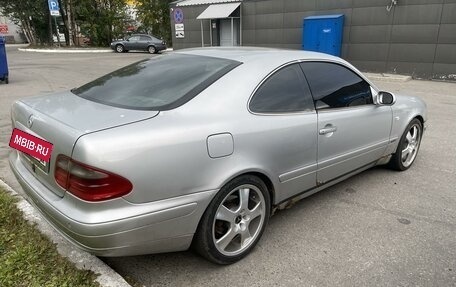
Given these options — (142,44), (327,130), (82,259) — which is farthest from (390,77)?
(142,44)

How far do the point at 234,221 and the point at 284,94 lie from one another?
1083 mm

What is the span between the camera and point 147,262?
2.75 meters

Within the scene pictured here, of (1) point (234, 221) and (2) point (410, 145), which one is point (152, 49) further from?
(1) point (234, 221)

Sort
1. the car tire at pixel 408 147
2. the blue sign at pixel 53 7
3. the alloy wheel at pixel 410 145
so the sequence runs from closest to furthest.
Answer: the car tire at pixel 408 147
the alloy wheel at pixel 410 145
the blue sign at pixel 53 7

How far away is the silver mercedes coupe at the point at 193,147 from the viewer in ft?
6.95

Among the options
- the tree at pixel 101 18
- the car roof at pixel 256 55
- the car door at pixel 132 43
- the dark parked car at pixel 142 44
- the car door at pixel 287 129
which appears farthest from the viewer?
the tree at pixel 101 18

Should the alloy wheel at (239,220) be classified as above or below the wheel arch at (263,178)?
below

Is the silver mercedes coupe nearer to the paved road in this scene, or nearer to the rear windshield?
the rear windshield

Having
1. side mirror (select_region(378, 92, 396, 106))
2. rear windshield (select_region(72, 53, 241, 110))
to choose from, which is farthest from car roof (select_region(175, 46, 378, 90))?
side mirror (select_region(378, 92, 396, 106))

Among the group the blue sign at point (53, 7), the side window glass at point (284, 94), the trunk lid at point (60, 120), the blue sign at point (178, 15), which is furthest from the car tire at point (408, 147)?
the blue sign at point (53, 7)

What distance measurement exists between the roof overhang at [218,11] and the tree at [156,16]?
43.1 ft

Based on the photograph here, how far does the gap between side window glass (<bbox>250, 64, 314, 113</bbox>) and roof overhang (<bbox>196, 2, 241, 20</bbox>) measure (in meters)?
15.3

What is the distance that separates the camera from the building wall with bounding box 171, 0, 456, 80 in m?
12.4

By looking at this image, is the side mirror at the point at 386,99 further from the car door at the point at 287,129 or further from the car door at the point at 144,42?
the car door at the point at 144,42
